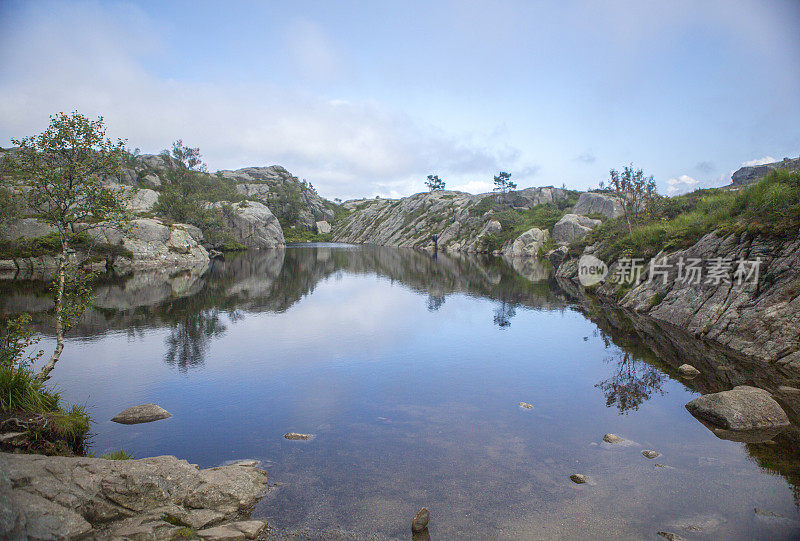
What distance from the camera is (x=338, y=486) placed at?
12.7 metres

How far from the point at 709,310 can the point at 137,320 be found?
39.7 meters

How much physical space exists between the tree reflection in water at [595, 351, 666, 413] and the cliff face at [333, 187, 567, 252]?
310 feet

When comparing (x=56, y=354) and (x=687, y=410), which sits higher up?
(x=56, y=354)

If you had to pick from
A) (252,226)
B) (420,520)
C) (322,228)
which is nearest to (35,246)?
(420,520)

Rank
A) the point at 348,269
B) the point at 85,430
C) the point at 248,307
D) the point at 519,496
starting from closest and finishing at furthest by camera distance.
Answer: the point at 519,496, the point at 85,430, the point at 248,307, the point at 348,269

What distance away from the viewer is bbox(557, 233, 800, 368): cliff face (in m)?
22.6

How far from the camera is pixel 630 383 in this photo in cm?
2202

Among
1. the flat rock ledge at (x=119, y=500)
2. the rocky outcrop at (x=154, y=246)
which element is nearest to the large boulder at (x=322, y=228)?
the rocky outcrop at (x=154, y=246)

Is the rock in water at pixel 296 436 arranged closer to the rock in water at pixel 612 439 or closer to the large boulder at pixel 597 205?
the rock in water at pixel 612 439

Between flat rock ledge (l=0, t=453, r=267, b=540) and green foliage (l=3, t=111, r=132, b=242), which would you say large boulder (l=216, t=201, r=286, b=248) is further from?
flat rock ledge (l=0, t=453, r=267, b=540)

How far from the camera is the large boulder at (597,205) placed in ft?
334

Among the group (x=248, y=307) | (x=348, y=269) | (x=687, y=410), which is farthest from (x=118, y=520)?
(x=348, y=269)

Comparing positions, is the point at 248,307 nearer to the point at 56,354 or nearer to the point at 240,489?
the point at 56,354

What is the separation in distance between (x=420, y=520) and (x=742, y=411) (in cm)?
1368
